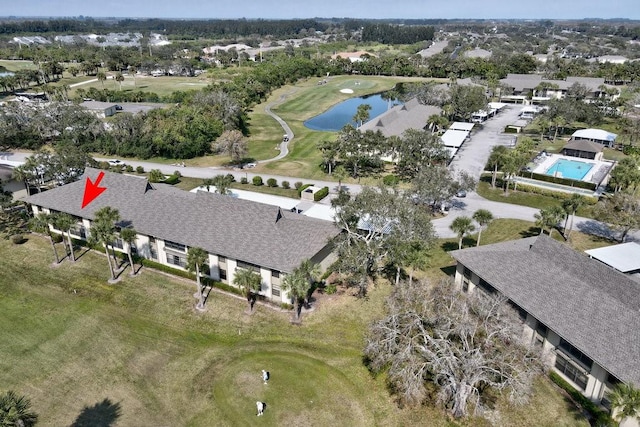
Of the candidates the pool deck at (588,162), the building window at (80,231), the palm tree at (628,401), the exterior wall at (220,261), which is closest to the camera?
the palm tree at (628,401)

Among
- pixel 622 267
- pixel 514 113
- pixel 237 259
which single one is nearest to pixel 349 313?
pixel 237 259

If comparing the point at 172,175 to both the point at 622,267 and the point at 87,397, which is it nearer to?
the point at 87,397

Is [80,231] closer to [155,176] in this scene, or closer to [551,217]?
[155,176]

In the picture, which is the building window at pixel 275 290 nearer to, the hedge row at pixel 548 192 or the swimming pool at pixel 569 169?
the hedge row at pixel 548 192

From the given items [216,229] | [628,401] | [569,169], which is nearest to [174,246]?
[216,229]

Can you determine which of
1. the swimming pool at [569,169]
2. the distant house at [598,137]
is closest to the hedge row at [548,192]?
the swimming pool at [569,169]
